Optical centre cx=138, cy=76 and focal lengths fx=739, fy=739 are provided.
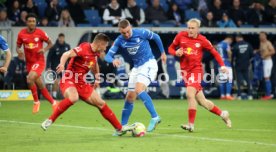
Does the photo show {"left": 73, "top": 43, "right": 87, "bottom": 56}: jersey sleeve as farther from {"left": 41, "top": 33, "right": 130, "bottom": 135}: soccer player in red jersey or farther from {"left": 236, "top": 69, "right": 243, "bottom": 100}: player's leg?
{"left": 236, "top": 69, "right": 243, "bottom": 100}: player's leg

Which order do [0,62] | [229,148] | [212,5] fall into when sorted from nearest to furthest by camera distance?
1. [229,148]
2. [0,62]
3. [212,5]

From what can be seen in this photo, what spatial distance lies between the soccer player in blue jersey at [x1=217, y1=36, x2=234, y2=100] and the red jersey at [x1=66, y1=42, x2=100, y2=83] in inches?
571

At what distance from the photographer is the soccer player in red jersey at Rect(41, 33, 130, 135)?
13234mm

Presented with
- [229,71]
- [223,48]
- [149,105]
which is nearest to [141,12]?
[223,48]

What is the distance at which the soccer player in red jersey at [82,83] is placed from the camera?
1323 cm

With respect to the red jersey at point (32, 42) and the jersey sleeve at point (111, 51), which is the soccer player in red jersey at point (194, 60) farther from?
the red jersey at point (32, 42)

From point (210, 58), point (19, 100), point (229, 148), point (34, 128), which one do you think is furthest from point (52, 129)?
point (210, 58)

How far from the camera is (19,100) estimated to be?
2566 centimetres

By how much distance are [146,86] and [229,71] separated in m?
13.1

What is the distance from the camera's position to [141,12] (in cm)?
2819

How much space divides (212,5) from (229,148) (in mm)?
18872

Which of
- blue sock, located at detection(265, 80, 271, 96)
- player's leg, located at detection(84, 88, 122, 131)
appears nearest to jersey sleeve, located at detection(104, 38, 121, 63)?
player's leg, located at detection(84, 88, 122, 131)

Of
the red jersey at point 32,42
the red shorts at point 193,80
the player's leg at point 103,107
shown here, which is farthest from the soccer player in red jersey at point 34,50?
the player's leg at point 103,107

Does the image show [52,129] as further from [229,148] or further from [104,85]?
[104,85]
